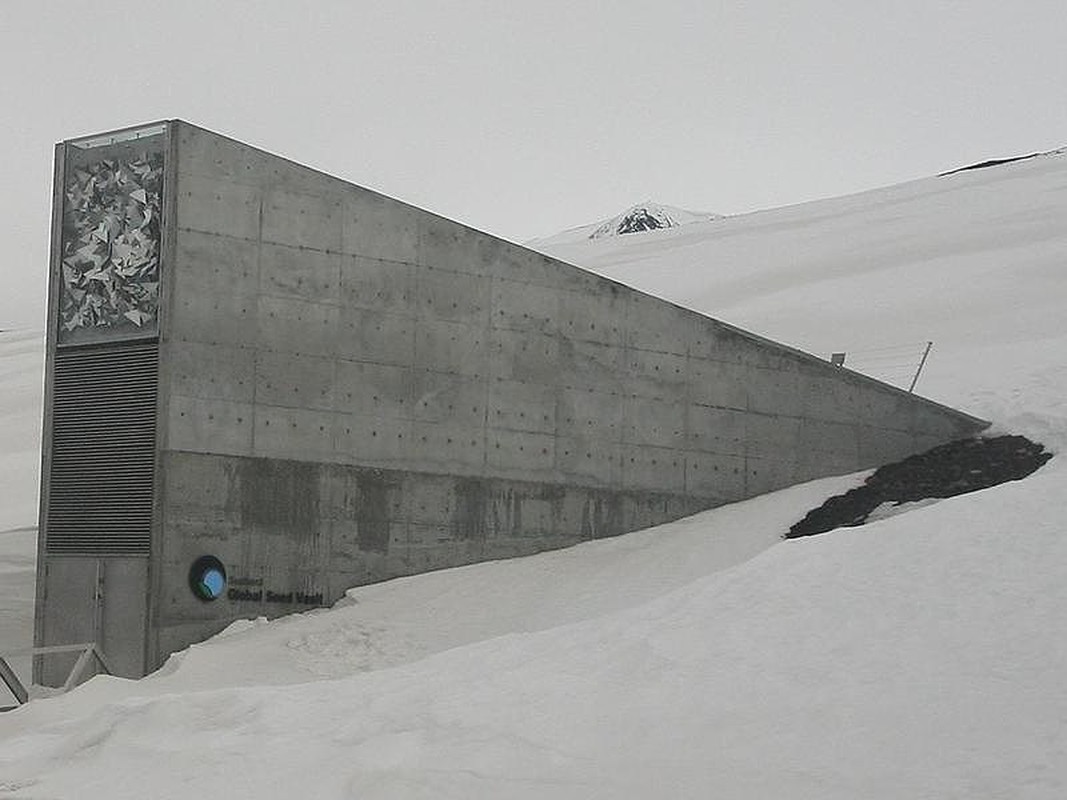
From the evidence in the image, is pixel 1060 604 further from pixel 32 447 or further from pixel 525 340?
pixel 32 447

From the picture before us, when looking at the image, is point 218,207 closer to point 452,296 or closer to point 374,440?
point 452,296

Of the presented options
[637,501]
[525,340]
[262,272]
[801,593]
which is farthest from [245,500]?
[801,593]

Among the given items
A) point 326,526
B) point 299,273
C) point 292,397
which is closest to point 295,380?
point 292,397

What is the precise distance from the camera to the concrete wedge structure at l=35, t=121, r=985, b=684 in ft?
50.4

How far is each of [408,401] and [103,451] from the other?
3.62 metres

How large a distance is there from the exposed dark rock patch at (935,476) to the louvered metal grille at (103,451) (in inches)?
312

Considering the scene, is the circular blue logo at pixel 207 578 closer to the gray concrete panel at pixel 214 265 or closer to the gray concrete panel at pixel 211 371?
the gray concrete panel at pixel 211 371

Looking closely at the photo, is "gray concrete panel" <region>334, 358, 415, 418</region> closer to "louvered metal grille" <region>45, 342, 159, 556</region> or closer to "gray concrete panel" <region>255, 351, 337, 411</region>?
"gray concrete panel" <region>255, 351, 337, 411</region>

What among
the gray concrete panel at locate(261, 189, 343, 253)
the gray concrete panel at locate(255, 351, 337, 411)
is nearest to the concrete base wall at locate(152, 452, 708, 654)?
the gray concrete panel at locate(255, 351, 337, 411)

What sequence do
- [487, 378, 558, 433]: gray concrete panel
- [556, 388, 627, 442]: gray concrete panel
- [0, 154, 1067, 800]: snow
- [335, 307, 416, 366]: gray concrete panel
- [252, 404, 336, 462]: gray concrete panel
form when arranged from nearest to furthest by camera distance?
1. [0, 154, 1067, 800]: snow
2. [252, 404, 336, 462]: gray concrete panel
3. [335, 307, 416, 366]: gray concrete panel
4. [487, 378, 558, 433]: gray concrete panel
5. [556, 388, 627, 442]: gray concrete panel

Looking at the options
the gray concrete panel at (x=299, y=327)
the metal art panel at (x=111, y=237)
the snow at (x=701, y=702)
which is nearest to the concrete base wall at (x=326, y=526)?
the snow at (x=701, y=702)

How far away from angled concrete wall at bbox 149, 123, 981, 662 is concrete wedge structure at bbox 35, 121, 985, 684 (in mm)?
29

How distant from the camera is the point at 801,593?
30.2 feet

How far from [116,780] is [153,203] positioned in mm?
8889
